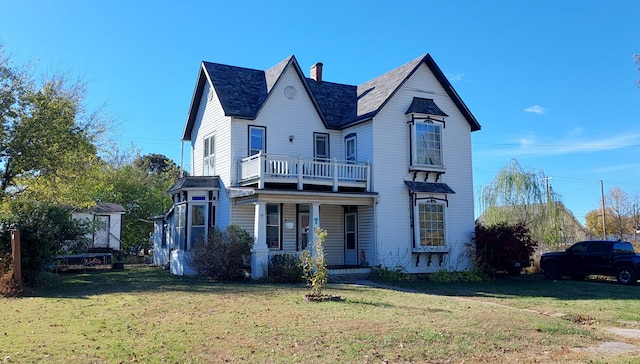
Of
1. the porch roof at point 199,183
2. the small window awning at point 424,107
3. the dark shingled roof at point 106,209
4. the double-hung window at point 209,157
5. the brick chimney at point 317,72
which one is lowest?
the dark shingled roof at point 106,209

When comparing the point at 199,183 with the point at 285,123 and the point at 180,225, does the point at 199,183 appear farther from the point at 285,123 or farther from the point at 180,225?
the point at 285,123

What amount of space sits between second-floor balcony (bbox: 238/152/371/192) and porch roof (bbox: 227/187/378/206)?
43 centimetres

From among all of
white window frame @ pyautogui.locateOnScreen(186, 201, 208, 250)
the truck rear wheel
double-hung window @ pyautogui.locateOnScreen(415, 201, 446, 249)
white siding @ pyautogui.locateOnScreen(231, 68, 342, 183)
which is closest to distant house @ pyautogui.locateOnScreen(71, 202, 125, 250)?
white window frame @ pyautogui.locateOnScreen(186, 201, 208, 250)

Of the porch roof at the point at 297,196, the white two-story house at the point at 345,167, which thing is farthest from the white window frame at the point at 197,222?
the porch roof at the point at 297,196

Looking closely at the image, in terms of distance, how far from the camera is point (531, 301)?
1491cm

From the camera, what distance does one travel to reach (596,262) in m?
21.6

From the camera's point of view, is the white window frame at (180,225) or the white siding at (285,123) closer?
the white siding at (285,123)

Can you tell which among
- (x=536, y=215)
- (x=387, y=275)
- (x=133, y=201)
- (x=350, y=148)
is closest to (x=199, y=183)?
(x=350, y=148)

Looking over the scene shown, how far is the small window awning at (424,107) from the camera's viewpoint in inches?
902

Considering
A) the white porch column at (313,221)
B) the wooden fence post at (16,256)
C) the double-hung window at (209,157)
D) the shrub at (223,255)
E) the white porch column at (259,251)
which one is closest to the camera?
the wooden fence post at (16,256)

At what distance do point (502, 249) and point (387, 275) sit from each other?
5707mm

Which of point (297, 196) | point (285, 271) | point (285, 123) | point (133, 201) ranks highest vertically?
point (285, 123)

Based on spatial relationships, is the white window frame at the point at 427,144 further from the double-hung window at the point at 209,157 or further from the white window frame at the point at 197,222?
the white window frame at the point at 197,222

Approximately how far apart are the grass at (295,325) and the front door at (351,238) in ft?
21.7
